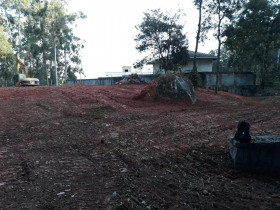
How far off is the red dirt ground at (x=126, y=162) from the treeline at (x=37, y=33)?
2550cm

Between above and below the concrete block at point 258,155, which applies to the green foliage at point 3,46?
above

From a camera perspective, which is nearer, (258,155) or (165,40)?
(258,155)

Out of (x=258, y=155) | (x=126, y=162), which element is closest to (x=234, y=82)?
(x=258, y=155)

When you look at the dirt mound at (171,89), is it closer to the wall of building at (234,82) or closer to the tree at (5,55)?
the wall of building at (234,82)

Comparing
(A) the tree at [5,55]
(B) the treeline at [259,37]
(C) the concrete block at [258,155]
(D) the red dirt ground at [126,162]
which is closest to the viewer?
(D) the red dirt ground at [126,162]

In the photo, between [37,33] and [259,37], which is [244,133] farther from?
[37,33]

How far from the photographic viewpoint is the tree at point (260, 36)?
19.2 metres

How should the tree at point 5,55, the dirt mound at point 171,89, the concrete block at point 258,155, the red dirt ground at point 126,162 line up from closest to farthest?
1. the red dirt ground at point 126,162
2. the concrete block at point 258,155
3. the dirt mound at point 171,89
4. the tree at point 5,55

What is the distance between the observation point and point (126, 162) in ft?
15.1

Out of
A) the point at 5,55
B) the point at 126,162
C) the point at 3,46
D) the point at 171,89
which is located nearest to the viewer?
the point at 126,162

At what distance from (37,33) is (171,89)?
25753 millimetres

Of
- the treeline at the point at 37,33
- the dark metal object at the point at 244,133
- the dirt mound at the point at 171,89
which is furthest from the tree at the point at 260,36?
the treeline at the point at 37,33

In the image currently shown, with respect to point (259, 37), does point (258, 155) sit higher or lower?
lower

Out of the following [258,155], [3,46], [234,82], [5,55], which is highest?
[3,46]
